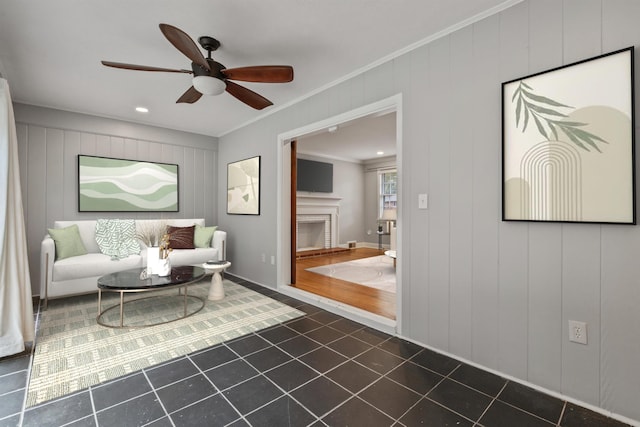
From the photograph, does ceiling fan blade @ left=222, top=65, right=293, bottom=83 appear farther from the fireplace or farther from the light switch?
the fireplace

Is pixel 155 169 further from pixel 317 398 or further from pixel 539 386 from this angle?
pixel 539 386

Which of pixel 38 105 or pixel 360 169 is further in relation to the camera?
pixel 360 169

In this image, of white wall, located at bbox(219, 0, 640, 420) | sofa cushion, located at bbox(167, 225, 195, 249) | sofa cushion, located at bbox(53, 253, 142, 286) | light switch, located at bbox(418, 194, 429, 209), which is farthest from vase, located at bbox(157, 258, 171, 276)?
light switch, located at bbox(418, 194, 429, 209)

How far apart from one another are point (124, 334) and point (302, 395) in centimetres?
178

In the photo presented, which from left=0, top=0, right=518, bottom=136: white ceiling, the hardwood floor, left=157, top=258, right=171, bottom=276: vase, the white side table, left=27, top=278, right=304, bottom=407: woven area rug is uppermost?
left=0, top=0, right=518, bottom=136: white ceiling

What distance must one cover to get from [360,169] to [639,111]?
681 cm


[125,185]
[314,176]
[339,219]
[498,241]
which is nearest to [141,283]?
[125,185]

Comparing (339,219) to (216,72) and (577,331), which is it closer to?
(216,72)

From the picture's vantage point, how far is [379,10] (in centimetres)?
199

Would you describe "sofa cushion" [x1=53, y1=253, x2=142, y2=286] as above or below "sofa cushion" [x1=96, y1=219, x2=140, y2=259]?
below

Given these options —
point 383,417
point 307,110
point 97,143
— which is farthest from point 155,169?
point 383,417

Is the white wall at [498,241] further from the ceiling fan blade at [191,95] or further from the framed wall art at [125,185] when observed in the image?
the framed wall art at [125,185]

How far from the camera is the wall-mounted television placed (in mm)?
→ 6770

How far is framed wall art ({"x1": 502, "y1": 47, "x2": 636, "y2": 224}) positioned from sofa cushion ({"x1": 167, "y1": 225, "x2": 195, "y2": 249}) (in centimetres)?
394
